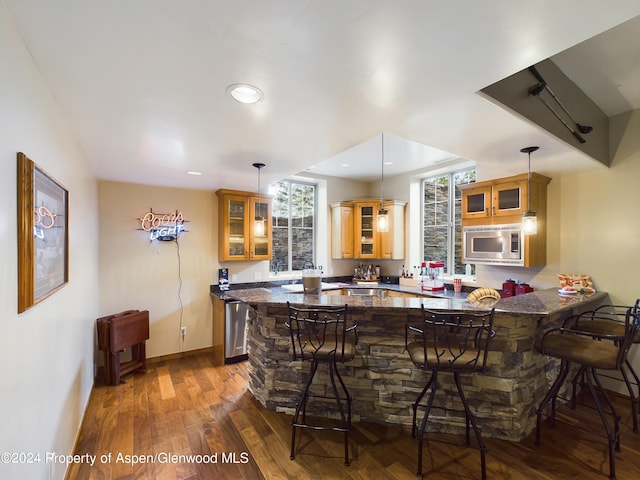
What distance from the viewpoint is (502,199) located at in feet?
11.4

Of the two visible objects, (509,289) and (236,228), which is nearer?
(509,289)

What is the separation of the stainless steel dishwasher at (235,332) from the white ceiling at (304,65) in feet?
7.16

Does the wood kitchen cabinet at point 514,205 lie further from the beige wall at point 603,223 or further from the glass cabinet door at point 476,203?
the beige wall at point 603,223

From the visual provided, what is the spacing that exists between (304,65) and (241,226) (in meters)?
3.32

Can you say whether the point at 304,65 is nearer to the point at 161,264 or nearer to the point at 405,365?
the point at 405,365

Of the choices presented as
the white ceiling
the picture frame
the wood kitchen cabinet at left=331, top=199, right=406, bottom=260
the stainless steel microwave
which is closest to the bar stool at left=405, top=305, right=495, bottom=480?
the white ceiling

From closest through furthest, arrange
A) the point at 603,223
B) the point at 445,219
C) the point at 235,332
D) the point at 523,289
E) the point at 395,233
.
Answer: the point at 603,223
the point at 523,289
the point at 235,332
the point at 445,219
the point at 395,233

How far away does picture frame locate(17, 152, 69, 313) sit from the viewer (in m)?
1.21

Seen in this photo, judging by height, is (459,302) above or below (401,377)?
above

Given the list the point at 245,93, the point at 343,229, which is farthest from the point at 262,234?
the point at 245,93

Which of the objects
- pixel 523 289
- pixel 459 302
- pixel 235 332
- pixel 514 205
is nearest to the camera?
pixel 459 302

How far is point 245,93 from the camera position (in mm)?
1681

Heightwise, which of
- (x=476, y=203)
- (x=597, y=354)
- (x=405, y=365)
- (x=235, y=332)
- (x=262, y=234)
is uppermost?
(x=476, y=203)

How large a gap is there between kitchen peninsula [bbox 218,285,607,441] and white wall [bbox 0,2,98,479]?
1301 millimetres
